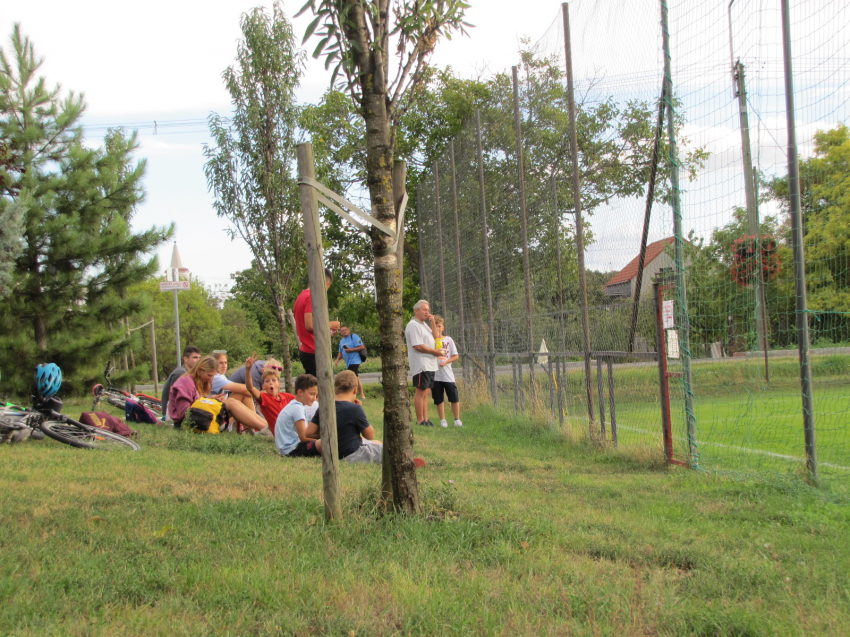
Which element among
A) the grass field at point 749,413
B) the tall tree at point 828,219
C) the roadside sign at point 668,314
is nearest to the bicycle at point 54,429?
the grass field at point 749,413

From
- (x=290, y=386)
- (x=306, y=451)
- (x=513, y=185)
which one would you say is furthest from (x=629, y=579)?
(x=290, y=386)

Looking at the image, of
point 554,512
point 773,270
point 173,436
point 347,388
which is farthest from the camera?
point 173,436

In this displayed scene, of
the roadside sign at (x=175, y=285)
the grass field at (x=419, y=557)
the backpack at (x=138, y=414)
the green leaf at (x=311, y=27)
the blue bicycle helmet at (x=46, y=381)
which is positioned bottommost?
the grass field at (x=419, y=557)

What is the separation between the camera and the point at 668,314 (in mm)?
6641

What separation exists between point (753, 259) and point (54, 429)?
6.64 meters

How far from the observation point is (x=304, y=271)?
17.3 meters

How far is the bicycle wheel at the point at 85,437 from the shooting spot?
749 cm

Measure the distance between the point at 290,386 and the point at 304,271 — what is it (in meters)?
3.03

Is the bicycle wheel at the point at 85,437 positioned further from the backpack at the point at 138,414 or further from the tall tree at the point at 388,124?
the tall tree at the point at 388,124

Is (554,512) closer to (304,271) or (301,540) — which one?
(301,540)

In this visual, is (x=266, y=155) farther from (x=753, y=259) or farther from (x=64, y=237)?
(x=753, y=259)

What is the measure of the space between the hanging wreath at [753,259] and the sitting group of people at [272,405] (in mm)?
3351

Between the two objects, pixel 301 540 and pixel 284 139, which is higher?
pixel 284 139

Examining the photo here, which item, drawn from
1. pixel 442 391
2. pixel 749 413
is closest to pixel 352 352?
pixel 442 391
